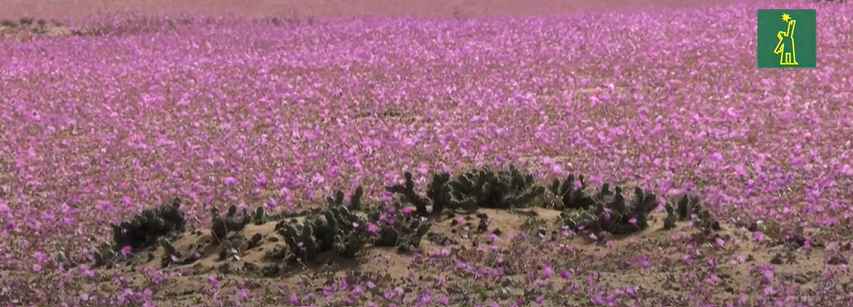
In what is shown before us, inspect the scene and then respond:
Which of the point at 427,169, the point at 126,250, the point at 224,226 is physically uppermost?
the point at 224,226

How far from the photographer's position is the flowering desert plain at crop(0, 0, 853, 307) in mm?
6926

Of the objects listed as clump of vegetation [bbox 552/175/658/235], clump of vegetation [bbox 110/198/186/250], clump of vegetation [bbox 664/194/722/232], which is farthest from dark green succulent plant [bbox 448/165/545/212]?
clump of vegetation [bbox 110/198/186/250]

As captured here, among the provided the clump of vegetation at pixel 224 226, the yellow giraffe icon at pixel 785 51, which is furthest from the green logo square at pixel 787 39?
the clump of vegetation at pixel 224 226

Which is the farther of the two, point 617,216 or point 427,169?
point 427,169

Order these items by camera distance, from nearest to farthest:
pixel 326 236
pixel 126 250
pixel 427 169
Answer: pixel 326 236 → pixel 126 250 → pixel 427 169

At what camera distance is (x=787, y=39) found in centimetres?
2062

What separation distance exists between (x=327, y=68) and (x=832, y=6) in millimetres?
12554

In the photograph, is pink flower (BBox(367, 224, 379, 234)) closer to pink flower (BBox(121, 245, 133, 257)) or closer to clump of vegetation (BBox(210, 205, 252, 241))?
clump of vegetation (BBox(210, 205, 252, 241))

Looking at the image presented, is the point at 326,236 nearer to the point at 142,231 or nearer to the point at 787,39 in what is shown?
the point at 142,231

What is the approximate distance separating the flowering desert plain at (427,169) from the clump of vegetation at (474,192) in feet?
0.05

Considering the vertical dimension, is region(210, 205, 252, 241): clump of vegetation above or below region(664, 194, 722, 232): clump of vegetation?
above

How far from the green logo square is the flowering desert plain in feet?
0.91

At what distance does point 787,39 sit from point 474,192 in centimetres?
1401

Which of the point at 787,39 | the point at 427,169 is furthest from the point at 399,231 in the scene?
the point at 787,39
